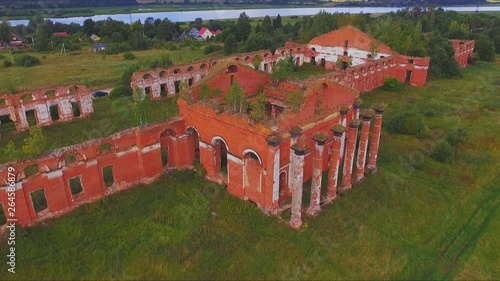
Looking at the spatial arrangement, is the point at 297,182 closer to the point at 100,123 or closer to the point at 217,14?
the point at 100,123

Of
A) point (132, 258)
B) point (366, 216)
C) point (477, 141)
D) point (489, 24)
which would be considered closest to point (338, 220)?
point (366, 216)

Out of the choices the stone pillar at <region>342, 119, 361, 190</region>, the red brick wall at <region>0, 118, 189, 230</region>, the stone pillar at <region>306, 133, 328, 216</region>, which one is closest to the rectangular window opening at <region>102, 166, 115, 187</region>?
the red brick wall at <region>0, 118, 189, 230</region>

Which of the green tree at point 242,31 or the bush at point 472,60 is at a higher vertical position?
the green tree at point 242,31

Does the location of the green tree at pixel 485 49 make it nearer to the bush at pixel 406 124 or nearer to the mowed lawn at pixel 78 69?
the bush at pixel 406 124

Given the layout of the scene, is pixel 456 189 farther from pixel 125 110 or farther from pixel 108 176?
pixel 125 110

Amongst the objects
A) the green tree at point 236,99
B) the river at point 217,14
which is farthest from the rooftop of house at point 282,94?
the river at point 217,14

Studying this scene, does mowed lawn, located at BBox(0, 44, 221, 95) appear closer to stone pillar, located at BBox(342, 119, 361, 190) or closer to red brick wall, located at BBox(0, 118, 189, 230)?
red brick wall, located at BBox(0, 118, 189, 230)

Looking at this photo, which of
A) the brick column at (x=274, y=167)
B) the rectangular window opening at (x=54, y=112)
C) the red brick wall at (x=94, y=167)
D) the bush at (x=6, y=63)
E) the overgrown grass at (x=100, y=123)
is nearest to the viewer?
the red brick wall at (x=94, y=167)
